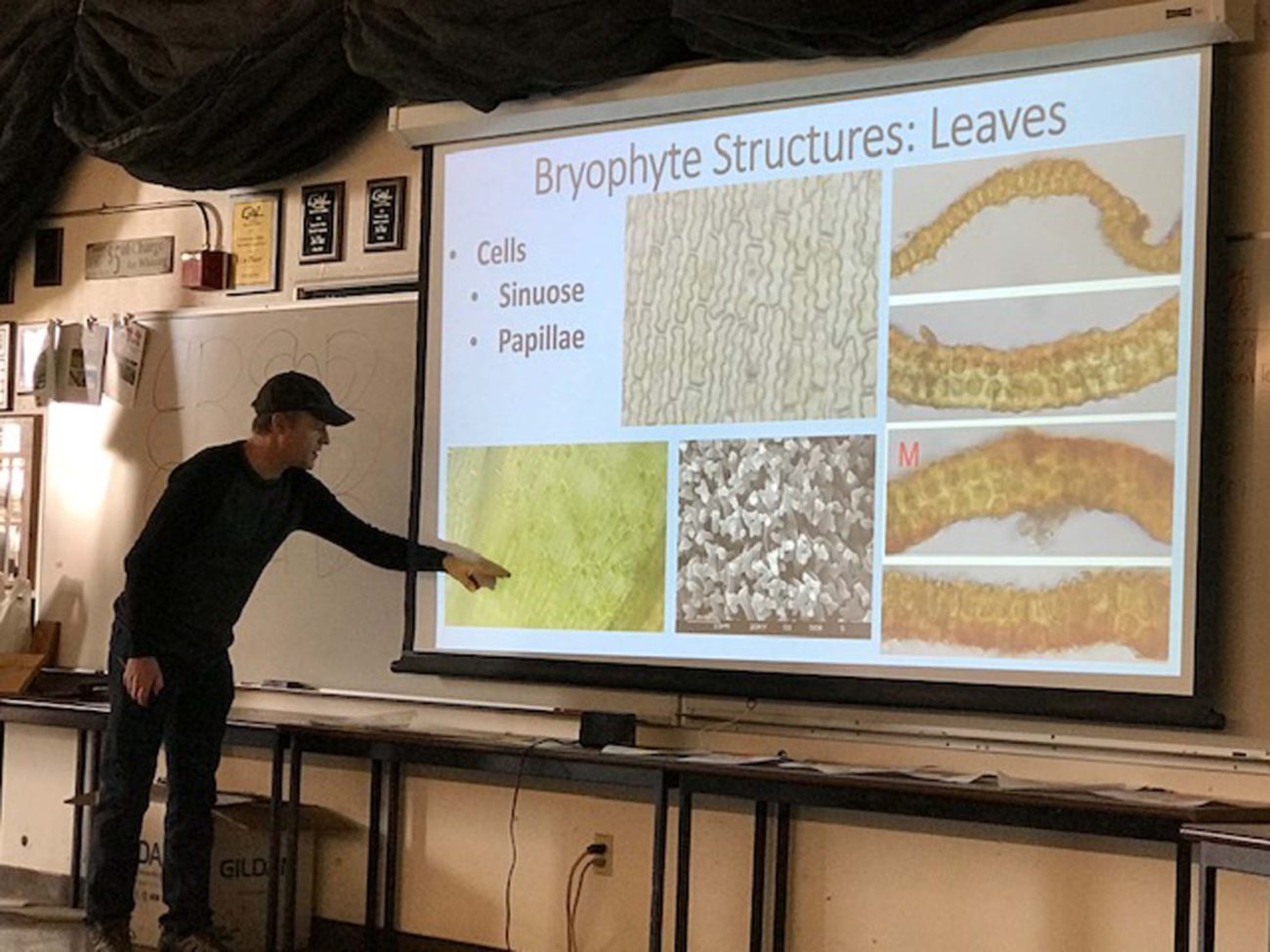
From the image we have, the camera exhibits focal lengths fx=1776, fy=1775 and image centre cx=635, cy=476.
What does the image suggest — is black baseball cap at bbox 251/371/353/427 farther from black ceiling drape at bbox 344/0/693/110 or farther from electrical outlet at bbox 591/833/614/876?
electrical outlet at bbox 591/833/614/876

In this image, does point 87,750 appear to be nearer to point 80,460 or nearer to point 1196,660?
point 80,460

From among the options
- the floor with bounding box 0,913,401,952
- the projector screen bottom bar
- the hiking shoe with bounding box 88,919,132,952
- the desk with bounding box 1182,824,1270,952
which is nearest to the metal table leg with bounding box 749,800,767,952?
the projector screen bottom bar

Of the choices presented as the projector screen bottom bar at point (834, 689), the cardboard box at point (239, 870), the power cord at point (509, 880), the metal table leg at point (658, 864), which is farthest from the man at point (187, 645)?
the metal table leg at point (658, 864)

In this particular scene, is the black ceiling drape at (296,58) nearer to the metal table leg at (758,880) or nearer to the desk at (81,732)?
the desk at (81,732)

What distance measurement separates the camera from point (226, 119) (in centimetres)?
471

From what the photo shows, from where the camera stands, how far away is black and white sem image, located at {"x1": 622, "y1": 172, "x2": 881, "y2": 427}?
3.84m

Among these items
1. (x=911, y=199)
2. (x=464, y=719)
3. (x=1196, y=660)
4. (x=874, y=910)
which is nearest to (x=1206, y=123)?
(x=911, y=199)

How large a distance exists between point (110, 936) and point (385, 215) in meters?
1.91

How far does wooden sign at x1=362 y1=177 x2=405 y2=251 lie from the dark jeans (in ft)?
3.84

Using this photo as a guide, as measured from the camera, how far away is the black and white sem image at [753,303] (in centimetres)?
384

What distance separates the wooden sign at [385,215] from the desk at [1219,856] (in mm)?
2553

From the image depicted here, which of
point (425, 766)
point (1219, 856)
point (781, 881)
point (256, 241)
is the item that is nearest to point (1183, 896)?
point (1219, 856)

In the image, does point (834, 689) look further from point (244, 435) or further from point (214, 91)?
point (214, 91)

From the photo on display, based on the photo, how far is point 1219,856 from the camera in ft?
9.50
